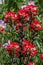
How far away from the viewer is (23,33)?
1904 millimetres

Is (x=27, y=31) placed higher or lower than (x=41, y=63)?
higher

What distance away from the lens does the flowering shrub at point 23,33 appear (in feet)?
5.95

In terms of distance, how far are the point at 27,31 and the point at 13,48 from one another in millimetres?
181

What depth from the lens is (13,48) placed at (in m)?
1.81

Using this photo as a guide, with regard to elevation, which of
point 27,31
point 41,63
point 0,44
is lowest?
point 41,63

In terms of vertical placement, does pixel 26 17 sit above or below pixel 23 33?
above

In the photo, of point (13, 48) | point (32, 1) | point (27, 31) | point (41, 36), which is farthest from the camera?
point (32, 1)

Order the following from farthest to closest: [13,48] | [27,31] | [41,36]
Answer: [41,36] → [27,31] → [13,48]

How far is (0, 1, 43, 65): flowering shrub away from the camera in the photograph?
1812 millimetres

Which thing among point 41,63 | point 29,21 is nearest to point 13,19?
point 29,21

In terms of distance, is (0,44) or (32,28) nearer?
(32,28)

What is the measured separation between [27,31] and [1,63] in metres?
0.29

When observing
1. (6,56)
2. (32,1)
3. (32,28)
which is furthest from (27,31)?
(32,1)

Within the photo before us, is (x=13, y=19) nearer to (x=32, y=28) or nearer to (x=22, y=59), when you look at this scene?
(x=32, y=28)
